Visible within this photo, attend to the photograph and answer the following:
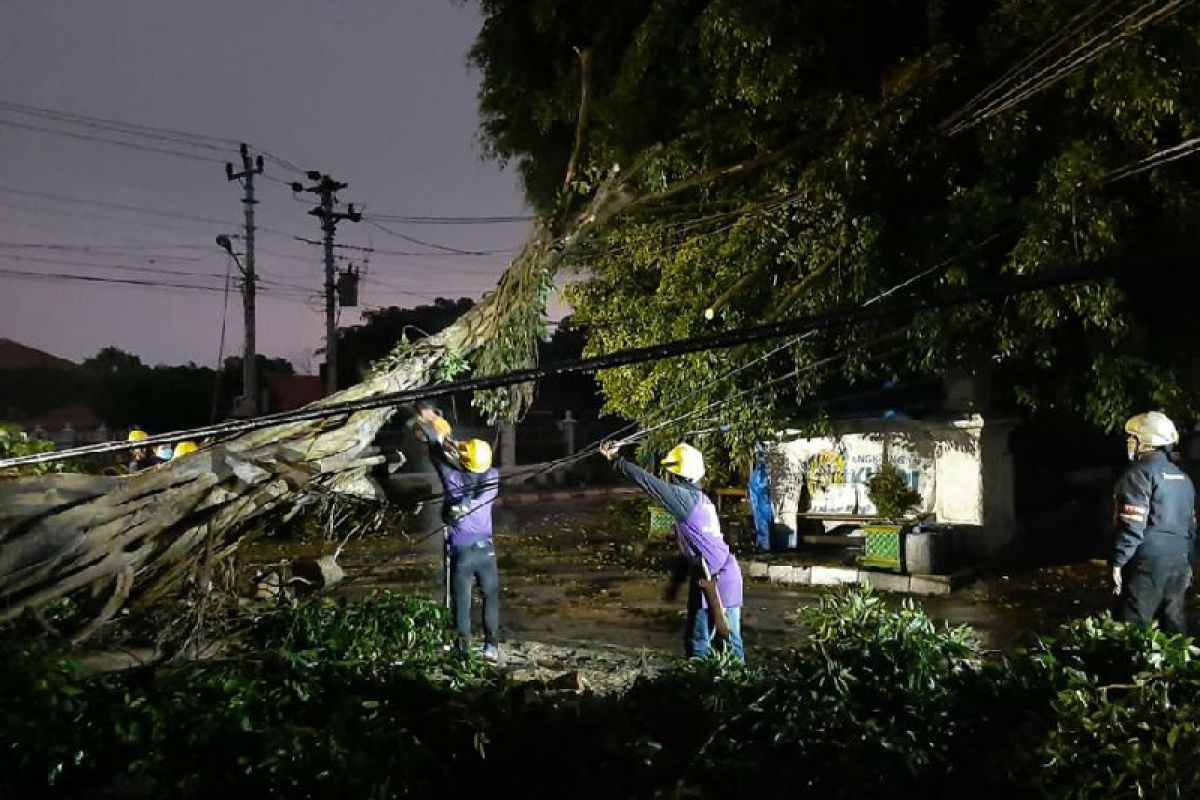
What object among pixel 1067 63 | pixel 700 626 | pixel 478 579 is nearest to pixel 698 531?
pixel 700 626

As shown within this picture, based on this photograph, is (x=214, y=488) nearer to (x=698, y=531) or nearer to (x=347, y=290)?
(x=698, y=531)

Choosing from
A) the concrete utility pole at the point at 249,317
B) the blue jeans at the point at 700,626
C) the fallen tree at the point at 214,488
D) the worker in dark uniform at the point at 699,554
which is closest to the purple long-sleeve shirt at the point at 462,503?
the fallen tree at the point at 214,488

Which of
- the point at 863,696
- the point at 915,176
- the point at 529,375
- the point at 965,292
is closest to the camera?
the point at 965,292

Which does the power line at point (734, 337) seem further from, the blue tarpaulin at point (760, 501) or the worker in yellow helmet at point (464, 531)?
the blue tarpaulin at point (760, 501)

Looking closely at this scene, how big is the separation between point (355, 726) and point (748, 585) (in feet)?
25.6

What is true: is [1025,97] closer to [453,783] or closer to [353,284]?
[453,783]

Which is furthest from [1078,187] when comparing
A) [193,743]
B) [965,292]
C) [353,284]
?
[353,284]

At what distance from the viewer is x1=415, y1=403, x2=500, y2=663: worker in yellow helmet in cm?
711

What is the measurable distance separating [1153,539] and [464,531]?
4568 mm

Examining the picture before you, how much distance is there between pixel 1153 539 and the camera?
20.0ft

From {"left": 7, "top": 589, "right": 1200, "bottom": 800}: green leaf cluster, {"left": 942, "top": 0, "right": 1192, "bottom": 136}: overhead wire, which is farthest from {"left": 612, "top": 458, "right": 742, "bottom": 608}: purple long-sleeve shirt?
{"left": 942, "top": 0, "right": 1192, "bottom": 136}: overhead wire

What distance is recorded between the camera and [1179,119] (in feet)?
25.9

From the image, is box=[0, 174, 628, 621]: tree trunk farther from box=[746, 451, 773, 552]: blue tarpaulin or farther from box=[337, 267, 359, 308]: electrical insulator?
box=[337, 267, 359, 308]: electrical insulator

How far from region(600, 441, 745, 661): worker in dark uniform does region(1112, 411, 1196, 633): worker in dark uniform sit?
2451 mm
